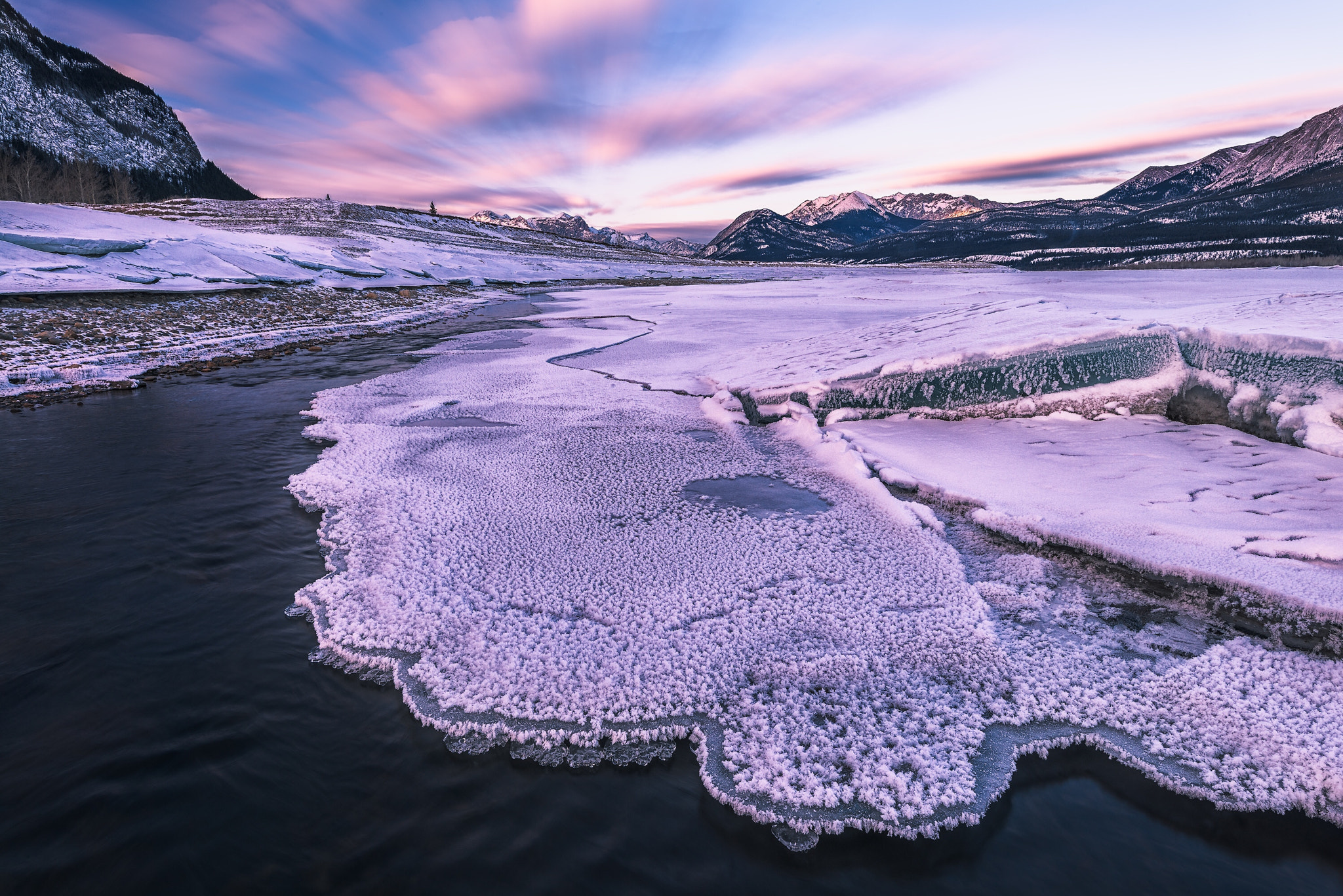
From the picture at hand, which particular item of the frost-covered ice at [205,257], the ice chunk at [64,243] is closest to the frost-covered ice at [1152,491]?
the frost-covered ice at [205,257]

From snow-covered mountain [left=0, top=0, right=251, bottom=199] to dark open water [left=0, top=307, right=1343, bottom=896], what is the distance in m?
105

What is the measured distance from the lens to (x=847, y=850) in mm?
1645

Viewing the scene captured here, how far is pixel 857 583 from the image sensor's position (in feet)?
9.21

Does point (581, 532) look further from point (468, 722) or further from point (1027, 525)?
point (1027, 525)

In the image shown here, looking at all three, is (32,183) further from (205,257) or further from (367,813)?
(367,813)

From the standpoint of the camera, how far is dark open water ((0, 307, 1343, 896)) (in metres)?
1.59

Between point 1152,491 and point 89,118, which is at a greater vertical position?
point 89,118

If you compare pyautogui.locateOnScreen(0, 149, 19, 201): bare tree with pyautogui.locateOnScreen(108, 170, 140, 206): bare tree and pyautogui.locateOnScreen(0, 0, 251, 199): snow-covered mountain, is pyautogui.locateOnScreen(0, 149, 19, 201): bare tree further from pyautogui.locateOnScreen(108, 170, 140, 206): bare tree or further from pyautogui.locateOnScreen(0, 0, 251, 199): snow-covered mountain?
pyautogui.locateOnScreen(0, 0, 251, 199): snow-covered mountain

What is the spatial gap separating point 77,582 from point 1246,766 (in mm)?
4863

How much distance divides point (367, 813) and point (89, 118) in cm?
12502

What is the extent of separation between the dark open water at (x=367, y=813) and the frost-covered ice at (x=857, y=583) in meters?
0.10

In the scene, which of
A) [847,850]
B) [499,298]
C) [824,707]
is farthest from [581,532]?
[499,298]

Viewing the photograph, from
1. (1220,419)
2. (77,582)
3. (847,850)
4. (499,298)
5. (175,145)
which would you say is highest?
(175,145)

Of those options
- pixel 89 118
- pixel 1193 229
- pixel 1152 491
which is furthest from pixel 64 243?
pixel 1193 229
